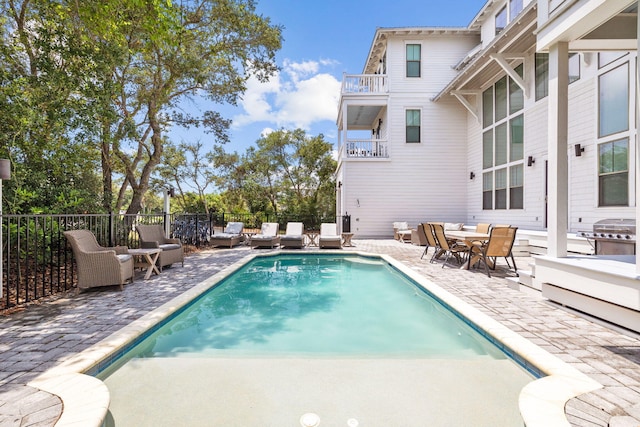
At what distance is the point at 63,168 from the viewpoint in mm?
6848

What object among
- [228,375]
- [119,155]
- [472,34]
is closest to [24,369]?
[228,375]

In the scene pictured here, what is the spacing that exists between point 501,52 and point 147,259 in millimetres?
10071

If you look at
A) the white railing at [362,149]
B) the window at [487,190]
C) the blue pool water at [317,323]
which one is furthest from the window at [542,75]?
the blue pool water at [317,323]

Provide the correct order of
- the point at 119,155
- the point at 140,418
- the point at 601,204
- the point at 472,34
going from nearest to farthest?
the point at 140,418, the point at 601,204, the point at 119,155, the point at 472,34

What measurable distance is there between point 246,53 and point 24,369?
927cm

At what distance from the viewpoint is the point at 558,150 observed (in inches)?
150

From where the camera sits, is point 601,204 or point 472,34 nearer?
point 601,204

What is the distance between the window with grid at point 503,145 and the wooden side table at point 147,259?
9478 mm

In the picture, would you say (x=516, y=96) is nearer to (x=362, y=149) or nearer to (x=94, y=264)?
(x=362, y=149)

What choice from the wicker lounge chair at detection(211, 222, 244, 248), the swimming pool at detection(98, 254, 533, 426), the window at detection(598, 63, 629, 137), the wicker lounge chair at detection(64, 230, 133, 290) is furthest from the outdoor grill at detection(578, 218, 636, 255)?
the wicker lounge chair at detection(211, 222, 244, 248)

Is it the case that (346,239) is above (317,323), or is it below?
above

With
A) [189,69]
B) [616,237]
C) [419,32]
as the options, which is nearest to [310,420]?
[616,237]

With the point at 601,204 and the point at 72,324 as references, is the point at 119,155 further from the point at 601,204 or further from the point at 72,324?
the point at 601,204

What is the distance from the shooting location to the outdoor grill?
4.64 meters
